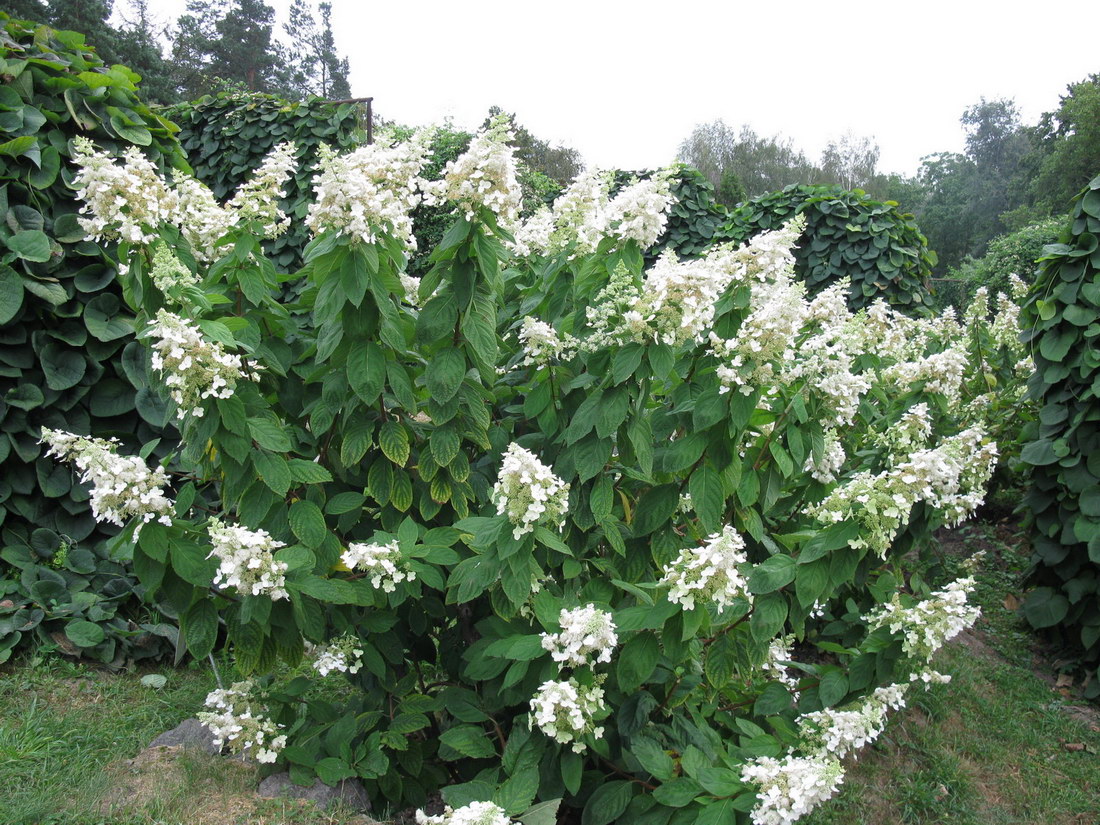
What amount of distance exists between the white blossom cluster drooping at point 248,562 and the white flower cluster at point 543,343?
37.0 inches

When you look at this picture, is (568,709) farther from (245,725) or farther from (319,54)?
(319,54)

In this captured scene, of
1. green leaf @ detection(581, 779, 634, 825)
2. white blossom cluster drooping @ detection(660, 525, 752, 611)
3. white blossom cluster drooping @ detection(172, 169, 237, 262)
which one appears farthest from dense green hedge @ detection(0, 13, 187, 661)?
white blossom cluster drooping @ detection(660, 525, 752, 611)

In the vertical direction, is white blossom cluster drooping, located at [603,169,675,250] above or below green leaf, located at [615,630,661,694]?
above

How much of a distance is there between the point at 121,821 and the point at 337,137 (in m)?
6.23

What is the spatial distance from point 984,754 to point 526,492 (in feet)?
9.94

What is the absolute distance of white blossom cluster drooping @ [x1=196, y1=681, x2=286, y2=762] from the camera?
92.1 inches

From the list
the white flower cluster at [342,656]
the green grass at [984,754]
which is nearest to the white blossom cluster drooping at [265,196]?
the white flower cluster at [342,656]

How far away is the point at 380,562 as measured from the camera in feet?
6.64

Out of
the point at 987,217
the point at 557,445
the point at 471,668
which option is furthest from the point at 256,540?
the point at 987,217

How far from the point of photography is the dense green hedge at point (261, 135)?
6980mm

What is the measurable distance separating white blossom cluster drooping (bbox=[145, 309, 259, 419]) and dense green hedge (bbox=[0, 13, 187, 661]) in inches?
71.2

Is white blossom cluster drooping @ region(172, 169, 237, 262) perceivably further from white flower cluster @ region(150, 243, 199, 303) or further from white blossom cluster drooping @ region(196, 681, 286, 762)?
white blossom cluster drooping @ region(196, 681, 286, 762)

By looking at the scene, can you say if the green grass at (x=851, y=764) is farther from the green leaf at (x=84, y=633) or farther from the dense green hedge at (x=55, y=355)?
the dense green hedge at (x=55, y=355)

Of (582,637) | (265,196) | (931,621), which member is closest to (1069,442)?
(931,621)
